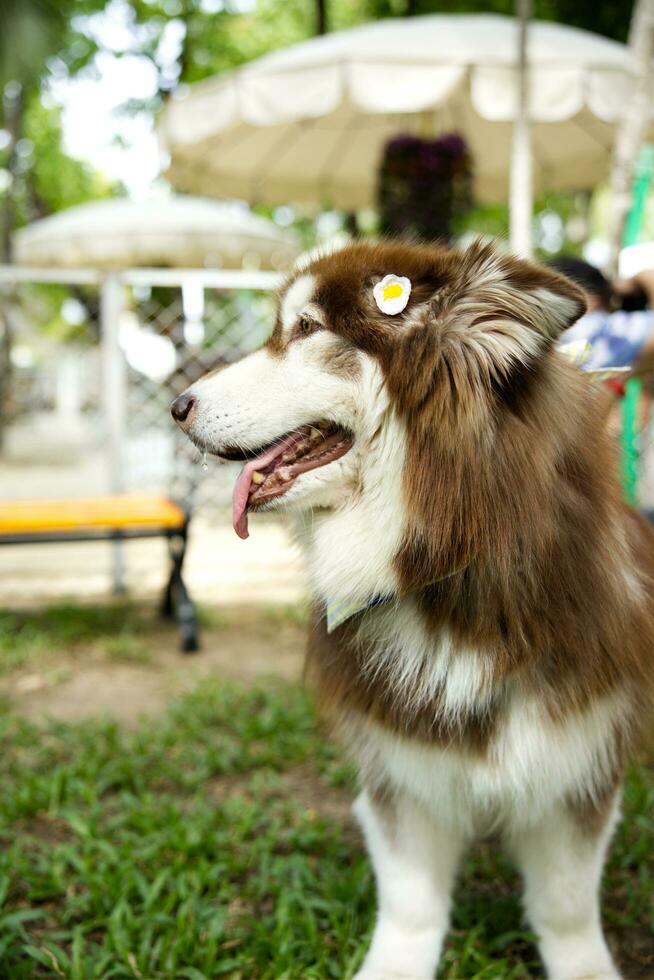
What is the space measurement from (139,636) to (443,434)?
366 centimetres

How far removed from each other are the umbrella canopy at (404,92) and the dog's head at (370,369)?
2.92 m

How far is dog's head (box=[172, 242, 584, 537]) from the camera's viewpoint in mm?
1558

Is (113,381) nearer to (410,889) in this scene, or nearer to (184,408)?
(184,408)

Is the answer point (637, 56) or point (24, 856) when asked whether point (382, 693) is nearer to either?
point (24, 856)

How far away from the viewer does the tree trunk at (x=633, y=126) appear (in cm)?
375

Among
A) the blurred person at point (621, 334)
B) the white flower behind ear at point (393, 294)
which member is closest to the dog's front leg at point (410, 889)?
the white flower behind ear at point (393, 294)

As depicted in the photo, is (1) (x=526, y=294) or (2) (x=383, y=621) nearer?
(1) (x=526, y=294)

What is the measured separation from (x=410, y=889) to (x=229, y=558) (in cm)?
498

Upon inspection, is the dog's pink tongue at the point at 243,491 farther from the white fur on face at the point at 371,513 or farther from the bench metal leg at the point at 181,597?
the bench metal leg at the point at 181,597

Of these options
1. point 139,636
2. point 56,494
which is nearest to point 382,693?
point 139,636

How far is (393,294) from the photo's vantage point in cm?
166

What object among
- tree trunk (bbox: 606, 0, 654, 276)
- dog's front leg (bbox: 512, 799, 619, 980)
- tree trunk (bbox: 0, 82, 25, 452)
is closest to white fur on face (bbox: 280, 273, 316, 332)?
dog's front leg (bbox: 512, 799, 619, 980)

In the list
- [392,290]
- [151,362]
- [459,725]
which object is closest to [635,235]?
[392,290]

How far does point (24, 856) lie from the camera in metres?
2.62
